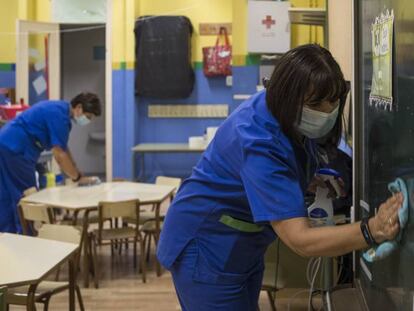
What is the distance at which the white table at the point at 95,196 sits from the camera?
414 centimetres

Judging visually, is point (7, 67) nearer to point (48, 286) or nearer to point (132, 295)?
point (132, 295)

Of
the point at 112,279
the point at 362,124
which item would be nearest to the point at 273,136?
the point at 362,124

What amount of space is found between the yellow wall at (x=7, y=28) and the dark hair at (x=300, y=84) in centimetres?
685

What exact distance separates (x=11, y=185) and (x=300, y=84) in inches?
145

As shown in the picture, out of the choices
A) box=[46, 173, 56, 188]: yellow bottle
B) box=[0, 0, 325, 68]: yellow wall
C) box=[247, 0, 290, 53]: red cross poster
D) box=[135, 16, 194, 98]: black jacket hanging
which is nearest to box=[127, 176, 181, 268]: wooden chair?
box=[46, 173, 56, 188]: yellow bottle

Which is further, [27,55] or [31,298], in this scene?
[27,55]

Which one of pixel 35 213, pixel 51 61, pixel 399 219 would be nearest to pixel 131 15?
pixel 51 61

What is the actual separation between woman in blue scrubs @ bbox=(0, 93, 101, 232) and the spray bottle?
2724mm

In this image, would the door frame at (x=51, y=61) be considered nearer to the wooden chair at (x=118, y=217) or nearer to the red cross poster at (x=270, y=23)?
the red cross poster at (x=270, y=23)

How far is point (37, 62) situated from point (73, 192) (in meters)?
3.05

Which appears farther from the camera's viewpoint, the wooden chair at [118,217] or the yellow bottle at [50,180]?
the yellow bottle at [50,180]

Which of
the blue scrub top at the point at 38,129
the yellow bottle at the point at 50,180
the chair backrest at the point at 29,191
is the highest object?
the blue scrub top at the point at 38,129

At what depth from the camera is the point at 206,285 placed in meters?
1.69

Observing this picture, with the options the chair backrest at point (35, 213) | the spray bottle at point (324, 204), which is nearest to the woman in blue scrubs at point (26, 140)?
the chair backrest at point (35, 213)
